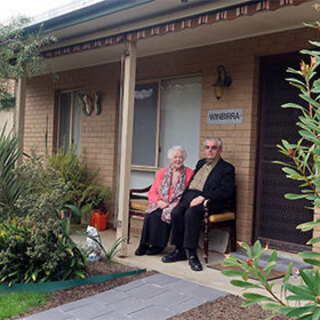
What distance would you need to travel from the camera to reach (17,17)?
5.39m

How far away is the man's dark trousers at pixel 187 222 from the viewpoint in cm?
458

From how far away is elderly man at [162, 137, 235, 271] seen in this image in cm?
460

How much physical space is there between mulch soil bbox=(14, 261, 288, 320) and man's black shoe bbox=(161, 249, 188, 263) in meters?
0.41

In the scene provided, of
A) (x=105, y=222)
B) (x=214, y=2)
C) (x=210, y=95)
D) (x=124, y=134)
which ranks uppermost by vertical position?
(x=214, y=2)

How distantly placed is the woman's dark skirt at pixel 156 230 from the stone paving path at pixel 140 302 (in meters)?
0.84

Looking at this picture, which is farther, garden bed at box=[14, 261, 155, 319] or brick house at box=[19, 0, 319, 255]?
brick house at box=[19, 0, 319, 255]

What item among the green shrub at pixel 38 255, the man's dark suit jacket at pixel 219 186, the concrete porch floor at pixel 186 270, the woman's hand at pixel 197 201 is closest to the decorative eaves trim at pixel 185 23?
the man's dark suit jacket at pixel 219 186

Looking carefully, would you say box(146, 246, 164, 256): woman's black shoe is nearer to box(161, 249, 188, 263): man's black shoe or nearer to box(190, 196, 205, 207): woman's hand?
box(161, 249, 188, 263): man's black shoe

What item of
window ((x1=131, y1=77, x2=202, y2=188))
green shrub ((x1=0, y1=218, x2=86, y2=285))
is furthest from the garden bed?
window ((x1=131, y1=77, x2=202, y2=188))

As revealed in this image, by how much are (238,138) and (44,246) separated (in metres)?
2.57

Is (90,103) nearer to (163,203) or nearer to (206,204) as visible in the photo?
(163,203)

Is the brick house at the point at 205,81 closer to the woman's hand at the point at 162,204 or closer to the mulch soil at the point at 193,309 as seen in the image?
the woman's hand at the point at 162,204

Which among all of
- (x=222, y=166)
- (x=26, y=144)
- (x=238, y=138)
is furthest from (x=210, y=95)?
(x=26, y=144)

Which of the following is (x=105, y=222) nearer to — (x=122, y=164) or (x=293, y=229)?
(x=122, y=164)
